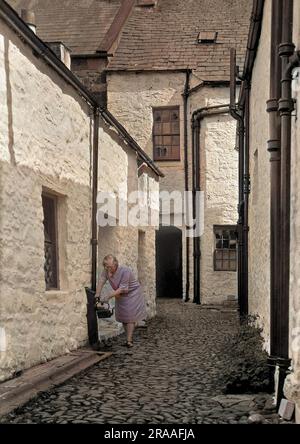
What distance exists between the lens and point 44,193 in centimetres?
759

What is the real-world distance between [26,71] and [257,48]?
3.83m

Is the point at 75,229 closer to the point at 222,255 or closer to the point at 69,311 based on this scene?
the point at 69,311

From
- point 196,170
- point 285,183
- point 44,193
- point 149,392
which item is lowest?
point 149,392

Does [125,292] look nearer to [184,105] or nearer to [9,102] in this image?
[9,102]

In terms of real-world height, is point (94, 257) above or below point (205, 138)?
below

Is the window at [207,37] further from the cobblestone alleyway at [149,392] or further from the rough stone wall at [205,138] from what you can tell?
the cobblestone alleyway at [149,392]

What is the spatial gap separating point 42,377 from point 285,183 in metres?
3.07

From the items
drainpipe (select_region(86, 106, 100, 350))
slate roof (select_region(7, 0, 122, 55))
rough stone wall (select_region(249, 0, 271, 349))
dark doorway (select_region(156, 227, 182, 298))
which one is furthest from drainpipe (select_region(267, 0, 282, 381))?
dark doorway (select_region(156, 227, 182, 298))

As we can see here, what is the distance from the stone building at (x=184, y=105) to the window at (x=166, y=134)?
1.2 inches

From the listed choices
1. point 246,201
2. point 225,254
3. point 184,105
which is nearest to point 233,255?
point 225,254

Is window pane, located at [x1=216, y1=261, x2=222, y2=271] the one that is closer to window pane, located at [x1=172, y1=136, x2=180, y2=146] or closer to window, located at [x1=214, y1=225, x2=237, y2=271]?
window, located at [x1=214, y1=225, x2=237, y2=271]

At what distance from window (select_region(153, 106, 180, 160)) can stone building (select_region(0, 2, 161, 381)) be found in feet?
26.6

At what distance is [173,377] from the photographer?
6898 mm

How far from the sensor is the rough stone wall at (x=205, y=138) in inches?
699
